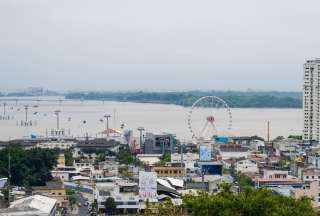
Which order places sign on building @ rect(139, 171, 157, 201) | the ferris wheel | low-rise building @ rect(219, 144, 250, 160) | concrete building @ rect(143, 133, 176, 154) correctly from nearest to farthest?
1. sign on building @ rect(139, 171, 157, 201)
2. low-rise building @ rect(219, 144, 250, 160)
3. concrete building @ rect(143, 133, 176, 154)
4. the ferris wheel

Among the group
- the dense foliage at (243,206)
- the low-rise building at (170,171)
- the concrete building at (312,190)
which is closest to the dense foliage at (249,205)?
the dense foliage at (243,206)

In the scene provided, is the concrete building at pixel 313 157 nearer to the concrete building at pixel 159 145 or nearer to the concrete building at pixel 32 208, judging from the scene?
the concrete building at pixel 159 145

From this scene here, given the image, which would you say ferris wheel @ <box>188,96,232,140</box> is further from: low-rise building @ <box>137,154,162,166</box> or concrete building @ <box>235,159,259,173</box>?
concrete building @ <box>235,159,259,173</box>

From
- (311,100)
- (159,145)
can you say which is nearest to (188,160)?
(159,145)

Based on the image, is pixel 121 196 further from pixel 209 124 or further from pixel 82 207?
pixel 209 124

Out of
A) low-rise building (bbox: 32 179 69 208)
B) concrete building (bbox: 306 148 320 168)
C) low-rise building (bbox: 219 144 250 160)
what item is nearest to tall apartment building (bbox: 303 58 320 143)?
concrete building (bbox: 306 148 320 168)

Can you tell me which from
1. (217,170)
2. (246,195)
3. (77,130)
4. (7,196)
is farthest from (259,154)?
(77,130)
